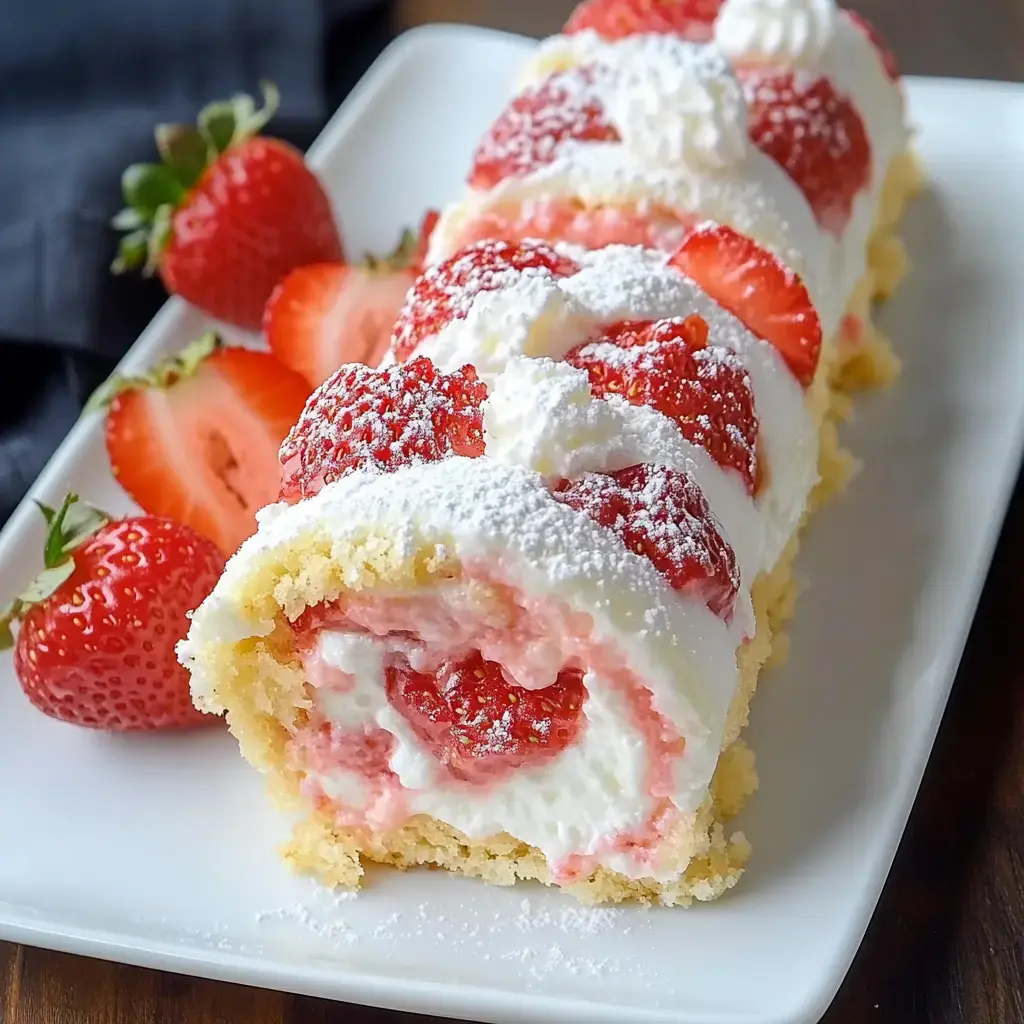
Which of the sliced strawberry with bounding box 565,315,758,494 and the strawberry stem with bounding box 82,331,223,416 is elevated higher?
the sliced strawberry with bounding box 565,315,758,494

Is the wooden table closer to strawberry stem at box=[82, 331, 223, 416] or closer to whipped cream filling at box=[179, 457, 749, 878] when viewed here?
whipped cream filling at box=[179, 457, 749, 878]

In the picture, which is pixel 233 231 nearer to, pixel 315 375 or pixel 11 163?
pixel 315 375

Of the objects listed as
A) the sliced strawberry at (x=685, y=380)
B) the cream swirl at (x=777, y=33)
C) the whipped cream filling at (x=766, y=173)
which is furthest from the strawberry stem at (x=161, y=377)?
the cream swirl at (x=777, y=33)

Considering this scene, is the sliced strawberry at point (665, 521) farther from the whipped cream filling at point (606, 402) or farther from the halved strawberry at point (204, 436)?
the halved strawberry at point (204, 436)

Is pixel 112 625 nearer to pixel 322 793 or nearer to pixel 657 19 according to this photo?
pixel 322 793

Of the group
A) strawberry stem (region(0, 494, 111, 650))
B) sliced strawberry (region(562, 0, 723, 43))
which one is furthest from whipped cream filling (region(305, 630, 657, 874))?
sliced strawberry (region(562, 0, 723, 43))
